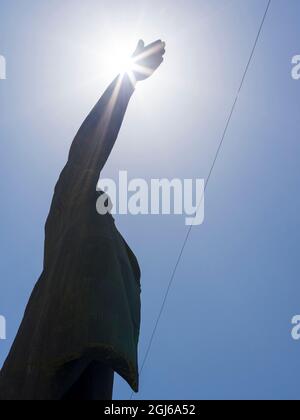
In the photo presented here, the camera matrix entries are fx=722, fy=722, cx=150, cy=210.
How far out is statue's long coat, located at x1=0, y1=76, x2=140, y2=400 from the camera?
6.08m

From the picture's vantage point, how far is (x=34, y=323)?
22.6ft

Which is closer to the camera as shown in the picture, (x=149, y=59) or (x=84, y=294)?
(x=84, y=294)

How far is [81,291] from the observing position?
6.32m

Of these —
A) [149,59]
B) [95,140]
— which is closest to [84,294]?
[95,140]

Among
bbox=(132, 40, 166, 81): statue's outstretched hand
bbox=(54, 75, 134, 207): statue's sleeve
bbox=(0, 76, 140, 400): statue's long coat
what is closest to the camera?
bbox=(0, 76, 140, 400): statue's long coat

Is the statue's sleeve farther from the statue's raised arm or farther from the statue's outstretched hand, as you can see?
the statue's outstretched hand

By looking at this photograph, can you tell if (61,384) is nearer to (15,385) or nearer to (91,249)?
(15,385)

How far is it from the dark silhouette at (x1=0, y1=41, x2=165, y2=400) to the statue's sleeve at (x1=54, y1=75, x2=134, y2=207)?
0.01 meters

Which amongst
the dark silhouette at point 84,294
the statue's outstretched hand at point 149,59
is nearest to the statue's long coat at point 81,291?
the dark silhouette at point 84,294

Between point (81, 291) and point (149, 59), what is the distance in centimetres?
301

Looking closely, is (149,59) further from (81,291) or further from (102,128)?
(81,291)

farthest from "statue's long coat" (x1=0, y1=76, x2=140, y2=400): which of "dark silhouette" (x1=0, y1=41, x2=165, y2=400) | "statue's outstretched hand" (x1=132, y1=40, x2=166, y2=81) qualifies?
"statue's outstretched hand" (x1=132, y1=40, x2=166, y2=81)

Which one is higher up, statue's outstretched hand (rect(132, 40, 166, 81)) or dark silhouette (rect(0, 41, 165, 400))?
statue's outstretched hand (rect(132, 40, 166, 81))
